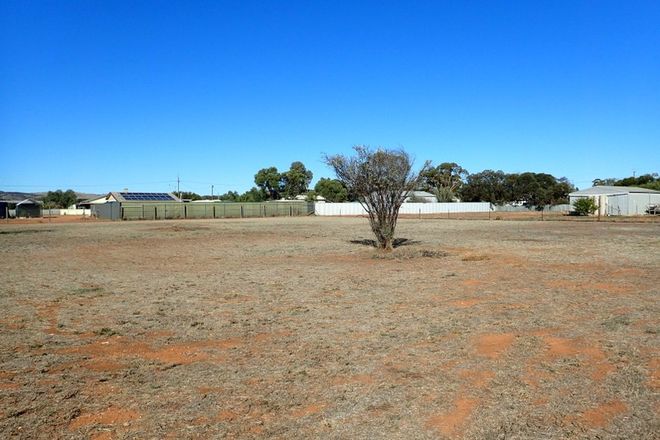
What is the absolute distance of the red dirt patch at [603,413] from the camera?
137 inches

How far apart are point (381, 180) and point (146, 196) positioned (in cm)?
5935

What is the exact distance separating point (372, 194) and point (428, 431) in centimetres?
1301

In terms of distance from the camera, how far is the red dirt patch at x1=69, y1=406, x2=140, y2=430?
3.51 metres

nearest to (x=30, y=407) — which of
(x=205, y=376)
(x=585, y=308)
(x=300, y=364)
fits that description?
(x=205, y=376)

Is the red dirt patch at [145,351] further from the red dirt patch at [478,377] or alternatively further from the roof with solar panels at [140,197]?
the roof with solar panels at [140,197]

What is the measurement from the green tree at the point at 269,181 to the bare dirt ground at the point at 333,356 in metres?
107

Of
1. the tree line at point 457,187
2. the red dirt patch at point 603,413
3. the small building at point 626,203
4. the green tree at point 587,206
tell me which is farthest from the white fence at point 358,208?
the red dirt patch at point 603,413

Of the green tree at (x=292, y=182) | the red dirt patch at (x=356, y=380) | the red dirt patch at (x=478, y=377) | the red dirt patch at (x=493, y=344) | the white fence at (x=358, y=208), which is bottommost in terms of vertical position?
the red dirt patch at (x=493, y=344)

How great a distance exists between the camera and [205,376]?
4.54 m

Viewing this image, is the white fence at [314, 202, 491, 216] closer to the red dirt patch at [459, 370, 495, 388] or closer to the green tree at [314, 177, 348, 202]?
the green tree at [314, 177, 348, 202]

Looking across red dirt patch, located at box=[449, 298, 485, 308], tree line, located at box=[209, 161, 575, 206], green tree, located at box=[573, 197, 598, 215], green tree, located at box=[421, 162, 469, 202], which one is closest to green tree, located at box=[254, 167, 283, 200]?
tree line, located at box=[209, 161, 575, 206]

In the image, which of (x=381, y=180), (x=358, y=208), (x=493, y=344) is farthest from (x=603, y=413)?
(x=358, y=208)

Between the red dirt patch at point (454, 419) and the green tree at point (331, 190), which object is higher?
the green tree at point (331, 190)

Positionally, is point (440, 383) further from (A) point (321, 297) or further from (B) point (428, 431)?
(A) point (321, 297)
